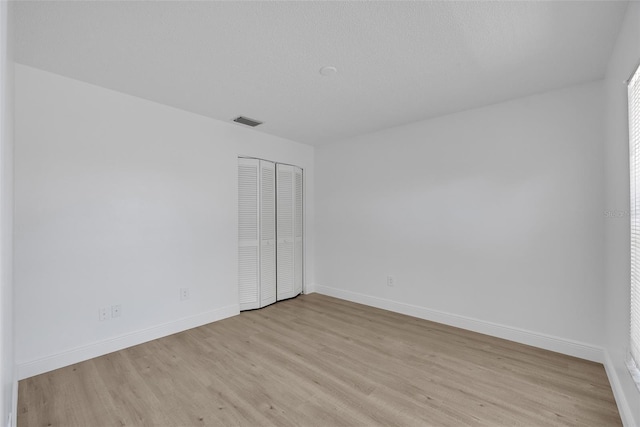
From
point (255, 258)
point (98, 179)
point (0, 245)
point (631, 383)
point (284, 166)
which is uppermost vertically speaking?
point (284, 166)

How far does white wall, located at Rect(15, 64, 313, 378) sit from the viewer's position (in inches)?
92.4

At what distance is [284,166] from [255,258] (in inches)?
58.4

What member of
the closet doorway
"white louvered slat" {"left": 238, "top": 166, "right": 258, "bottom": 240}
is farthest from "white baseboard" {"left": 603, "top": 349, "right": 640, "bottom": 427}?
"white louvered slat" {"left": 238, "top": 166, "right": 258, "bottom": 240}

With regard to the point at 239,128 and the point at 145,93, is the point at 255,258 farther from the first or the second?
the point at 145,93

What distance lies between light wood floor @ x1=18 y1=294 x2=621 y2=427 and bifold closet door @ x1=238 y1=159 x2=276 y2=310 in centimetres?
87

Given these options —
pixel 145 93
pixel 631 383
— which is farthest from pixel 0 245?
pixel 631 383

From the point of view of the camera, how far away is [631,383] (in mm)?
1693

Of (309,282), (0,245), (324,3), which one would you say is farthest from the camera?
(309,282)

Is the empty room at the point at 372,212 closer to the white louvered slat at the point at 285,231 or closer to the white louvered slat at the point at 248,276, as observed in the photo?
the white louvered slat at the point at 248,276

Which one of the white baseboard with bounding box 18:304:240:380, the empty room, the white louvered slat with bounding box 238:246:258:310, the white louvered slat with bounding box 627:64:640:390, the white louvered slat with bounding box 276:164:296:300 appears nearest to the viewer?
the white louvered slat with bounding box 627:64:640:390

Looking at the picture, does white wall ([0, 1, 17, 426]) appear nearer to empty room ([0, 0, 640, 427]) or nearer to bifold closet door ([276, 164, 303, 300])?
empty room ([0, 0, 640, 427])

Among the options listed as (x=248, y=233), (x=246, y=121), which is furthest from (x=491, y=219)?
(x=246, y=121)

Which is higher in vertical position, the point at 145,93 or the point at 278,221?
the point at 145,93

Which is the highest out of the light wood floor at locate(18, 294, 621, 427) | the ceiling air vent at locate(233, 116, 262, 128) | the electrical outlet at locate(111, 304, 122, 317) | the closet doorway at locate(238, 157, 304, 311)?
the ceiling air vent at locate(233, 116, 262, 128)
